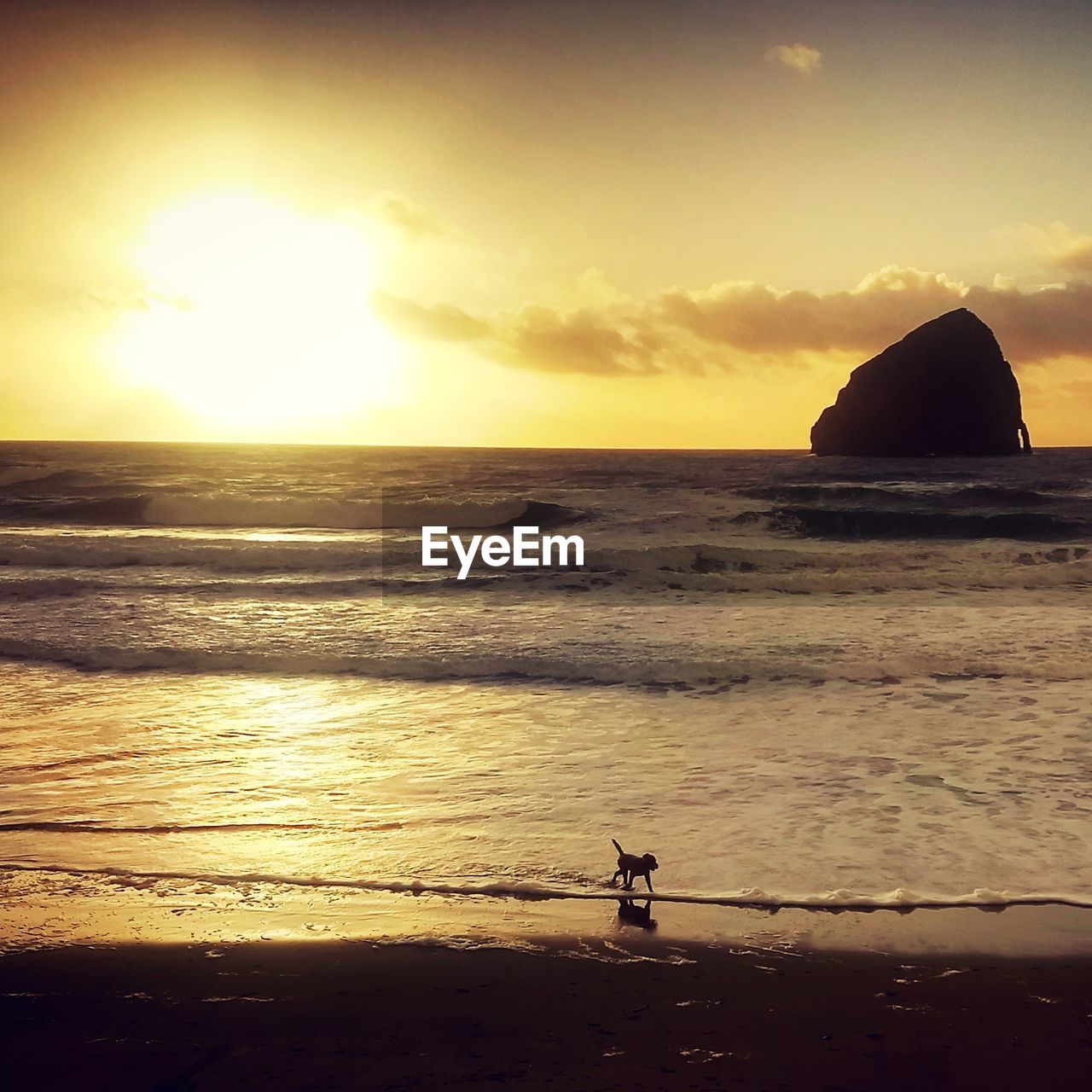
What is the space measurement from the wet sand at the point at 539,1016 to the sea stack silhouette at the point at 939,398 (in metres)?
94.9

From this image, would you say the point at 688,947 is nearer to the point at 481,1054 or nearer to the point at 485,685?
the point at 481,1054

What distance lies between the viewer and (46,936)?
14.1 ft

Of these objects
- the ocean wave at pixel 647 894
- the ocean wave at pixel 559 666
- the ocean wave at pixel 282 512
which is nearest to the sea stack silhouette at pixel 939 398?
the ocean wave at pixel 282 512

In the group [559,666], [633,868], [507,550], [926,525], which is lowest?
[559,666]

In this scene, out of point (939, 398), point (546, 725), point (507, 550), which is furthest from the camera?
point (939, 398)

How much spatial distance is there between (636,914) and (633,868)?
266 millimetres

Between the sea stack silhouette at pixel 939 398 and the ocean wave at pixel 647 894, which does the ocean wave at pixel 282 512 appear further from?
the sea stack silhouette at pixel 939 398

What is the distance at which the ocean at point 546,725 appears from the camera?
538 centimetres

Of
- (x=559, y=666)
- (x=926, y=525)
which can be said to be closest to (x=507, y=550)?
(x=926, y=525)

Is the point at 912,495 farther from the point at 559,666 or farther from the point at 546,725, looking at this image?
the point at 546,725

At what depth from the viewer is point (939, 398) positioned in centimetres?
9081

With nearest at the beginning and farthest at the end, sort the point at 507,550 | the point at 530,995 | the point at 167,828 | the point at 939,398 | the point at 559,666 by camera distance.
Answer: the point at 530,995 < the point at 167,828 < the point at 559,666 < the point at 507,550 < the point at 939,398

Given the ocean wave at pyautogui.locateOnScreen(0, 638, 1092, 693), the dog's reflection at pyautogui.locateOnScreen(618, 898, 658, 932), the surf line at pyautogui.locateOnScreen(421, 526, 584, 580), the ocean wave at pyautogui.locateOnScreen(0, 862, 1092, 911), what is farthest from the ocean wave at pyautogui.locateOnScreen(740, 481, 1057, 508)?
the dog's reflection at pyautogui.locateOnScreen(618, 898, 658, 932)

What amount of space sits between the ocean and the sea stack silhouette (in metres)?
72.8
